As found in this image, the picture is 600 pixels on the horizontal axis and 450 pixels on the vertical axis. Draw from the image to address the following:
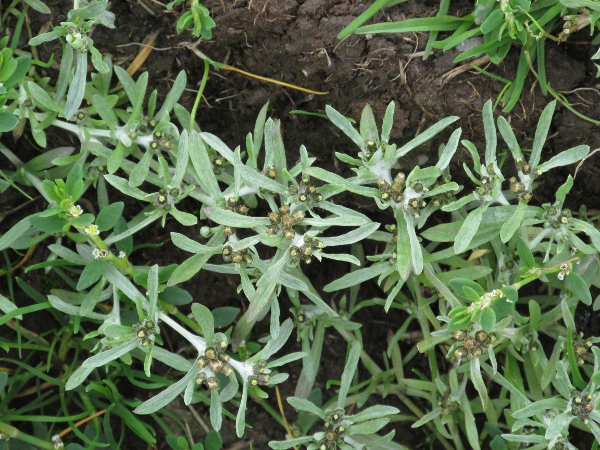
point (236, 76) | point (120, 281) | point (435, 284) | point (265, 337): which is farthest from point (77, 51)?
point (435, 284)

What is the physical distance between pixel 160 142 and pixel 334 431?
4.93 ft

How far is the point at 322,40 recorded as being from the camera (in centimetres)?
324

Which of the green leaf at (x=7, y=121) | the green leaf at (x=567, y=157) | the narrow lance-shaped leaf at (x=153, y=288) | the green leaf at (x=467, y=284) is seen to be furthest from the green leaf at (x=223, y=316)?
the green leaf at (x=567, y=157)

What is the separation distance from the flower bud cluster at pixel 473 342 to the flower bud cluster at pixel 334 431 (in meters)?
0.59

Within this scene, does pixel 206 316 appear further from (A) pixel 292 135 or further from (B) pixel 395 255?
(A) pixel 292 135

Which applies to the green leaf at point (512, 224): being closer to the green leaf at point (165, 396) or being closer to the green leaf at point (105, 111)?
the green leaf at point (165, 396)

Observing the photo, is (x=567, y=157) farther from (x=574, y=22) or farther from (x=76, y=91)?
(x=76, y=91)

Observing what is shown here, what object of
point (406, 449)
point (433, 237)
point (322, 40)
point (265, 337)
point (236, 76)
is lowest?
point (406, 449)

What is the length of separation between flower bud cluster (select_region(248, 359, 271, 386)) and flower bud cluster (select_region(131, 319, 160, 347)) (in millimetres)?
435

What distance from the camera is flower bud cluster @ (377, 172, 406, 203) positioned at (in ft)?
9.25

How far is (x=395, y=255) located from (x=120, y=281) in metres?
1.18

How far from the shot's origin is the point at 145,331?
2.84 m

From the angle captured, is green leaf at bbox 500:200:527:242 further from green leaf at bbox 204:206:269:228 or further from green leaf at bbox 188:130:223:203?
green leaf at bbox 188:130:223:203

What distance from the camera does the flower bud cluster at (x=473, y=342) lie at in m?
2.87
